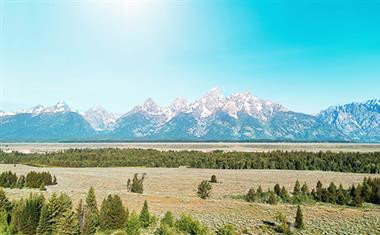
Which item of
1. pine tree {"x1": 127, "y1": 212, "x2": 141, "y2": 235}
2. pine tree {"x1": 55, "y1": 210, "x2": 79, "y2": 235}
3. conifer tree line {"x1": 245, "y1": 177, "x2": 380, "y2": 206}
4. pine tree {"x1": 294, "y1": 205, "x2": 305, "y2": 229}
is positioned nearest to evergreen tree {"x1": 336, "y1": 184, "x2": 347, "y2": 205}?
conifer tree line {"x1": 245, "y1": 177, "x2": 380, "y2": 206}

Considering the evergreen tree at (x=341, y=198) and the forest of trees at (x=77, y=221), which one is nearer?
the forest of trees at (x=77, y=221)

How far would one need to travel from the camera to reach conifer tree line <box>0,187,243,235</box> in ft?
103

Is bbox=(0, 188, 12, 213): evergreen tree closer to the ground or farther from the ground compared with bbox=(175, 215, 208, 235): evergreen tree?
farther from the ground

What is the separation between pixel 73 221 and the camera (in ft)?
104

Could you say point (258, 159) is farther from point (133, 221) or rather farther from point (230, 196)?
point (133, 221)

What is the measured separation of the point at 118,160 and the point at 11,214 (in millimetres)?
105054

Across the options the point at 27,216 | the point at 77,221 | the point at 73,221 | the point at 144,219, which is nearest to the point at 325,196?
the point at 144,219

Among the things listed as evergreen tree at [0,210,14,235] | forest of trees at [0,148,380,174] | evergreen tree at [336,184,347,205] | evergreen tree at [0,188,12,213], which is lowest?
forest of trees at [0,148,380,174]

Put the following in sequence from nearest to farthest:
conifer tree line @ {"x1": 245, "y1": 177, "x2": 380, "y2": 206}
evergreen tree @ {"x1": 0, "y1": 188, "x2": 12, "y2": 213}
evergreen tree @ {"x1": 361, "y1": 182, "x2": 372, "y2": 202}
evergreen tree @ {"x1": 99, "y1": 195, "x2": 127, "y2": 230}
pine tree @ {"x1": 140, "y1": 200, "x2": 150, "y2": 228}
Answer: evergreen tree @ {"x1": 99, "y1": 195, "x2": 127, "y2": 230} → evergreen tree @ {"x1": 0, "y1": 188, "x2": 12, "y2": 213} → pine tree @ {"x1": 140, "y1": 200, "x2": 150, "y2": 228} → conifer tree line @ {"x1": 245, "y1": 177, "x2": 380, "y2": 206} → evergreen tree @ {"x1": 361, "y1": 182, "x2": 372, "y2": 202}

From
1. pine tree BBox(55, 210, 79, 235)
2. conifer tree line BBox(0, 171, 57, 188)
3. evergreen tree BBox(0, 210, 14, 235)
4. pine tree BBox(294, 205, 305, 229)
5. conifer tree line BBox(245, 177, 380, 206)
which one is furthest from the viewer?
conifer tree line BBox(0, 171, 57, 188)

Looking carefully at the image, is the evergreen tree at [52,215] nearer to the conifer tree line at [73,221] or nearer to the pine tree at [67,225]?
the conifer tree line at [73,221]

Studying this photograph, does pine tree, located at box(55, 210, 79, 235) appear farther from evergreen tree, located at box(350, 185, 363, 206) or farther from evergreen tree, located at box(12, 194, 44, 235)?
evergreen tree, located at box(350, 185, 363, 206)

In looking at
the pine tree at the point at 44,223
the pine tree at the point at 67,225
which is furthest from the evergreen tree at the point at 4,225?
the pine tree at the point at 67,225

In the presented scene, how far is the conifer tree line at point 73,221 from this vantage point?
31.4 meters
